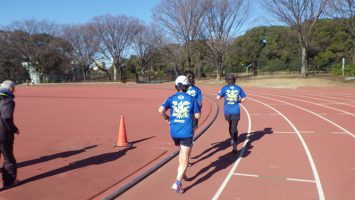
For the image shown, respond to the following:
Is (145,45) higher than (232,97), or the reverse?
(145,45)

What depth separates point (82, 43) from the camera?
5547 cm

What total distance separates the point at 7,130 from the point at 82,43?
52836 millimetres

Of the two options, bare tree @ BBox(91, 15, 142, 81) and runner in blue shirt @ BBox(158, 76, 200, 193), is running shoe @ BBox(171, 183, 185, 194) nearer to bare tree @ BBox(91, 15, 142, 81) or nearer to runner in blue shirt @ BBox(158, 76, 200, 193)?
runner in blue shirt @ BBox(158, 76, 200, 193)

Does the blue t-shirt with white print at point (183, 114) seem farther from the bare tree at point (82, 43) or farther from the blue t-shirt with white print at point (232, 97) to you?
the bare tree at point (82, 43)

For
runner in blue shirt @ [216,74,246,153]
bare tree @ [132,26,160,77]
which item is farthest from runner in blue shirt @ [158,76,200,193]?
bare tree @ [132,26,160,77]

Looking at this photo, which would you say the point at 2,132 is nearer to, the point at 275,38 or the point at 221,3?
the point at 221,3

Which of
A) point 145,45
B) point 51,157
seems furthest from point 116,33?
point 51,157

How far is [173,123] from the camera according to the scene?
5.09m

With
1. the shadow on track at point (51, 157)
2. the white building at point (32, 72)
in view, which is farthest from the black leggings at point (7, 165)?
the white building at point (32, 72)

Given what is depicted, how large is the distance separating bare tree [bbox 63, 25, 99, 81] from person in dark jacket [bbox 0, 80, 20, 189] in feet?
162

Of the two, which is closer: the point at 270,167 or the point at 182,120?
the point at 182,120

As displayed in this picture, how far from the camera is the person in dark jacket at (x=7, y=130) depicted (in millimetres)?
5102

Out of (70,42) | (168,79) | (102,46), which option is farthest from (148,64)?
(70,42)

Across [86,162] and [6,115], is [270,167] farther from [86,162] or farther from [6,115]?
[6,115]
